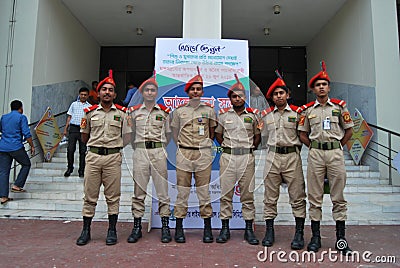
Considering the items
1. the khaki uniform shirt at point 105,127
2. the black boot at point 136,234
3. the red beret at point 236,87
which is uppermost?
the red beret at point 236,87

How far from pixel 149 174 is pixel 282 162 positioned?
1408 millimetres

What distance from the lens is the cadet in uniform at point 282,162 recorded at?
3.28 m

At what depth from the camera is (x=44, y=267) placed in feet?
8.82

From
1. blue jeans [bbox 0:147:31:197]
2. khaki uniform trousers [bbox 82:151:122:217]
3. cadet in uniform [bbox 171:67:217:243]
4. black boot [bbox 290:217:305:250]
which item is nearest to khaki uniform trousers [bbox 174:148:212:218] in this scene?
cadet in uniform [bbox 171:67:217:243]

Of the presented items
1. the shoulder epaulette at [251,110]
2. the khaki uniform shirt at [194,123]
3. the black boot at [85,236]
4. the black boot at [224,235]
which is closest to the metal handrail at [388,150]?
the shoulder epaulette at [251,110]

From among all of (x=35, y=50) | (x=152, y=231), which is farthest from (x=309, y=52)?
(x=152, y=231)

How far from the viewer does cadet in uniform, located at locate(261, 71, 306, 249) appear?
3281mm

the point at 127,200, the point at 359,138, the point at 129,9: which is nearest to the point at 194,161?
the point at 127,200

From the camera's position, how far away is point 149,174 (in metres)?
3.50

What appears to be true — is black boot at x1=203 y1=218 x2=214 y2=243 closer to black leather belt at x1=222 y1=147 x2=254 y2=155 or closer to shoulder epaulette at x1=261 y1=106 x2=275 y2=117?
black leather belt at x1=222 y1=147 x2=254 y2=155

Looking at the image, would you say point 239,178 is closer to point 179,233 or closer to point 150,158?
point 179,233

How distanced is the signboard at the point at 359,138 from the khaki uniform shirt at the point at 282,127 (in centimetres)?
A: 363

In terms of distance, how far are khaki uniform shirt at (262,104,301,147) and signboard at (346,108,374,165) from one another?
3.63m

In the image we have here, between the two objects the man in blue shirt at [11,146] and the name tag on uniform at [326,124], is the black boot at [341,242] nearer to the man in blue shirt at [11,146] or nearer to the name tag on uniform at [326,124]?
the name tag on uniform at [326,124]
